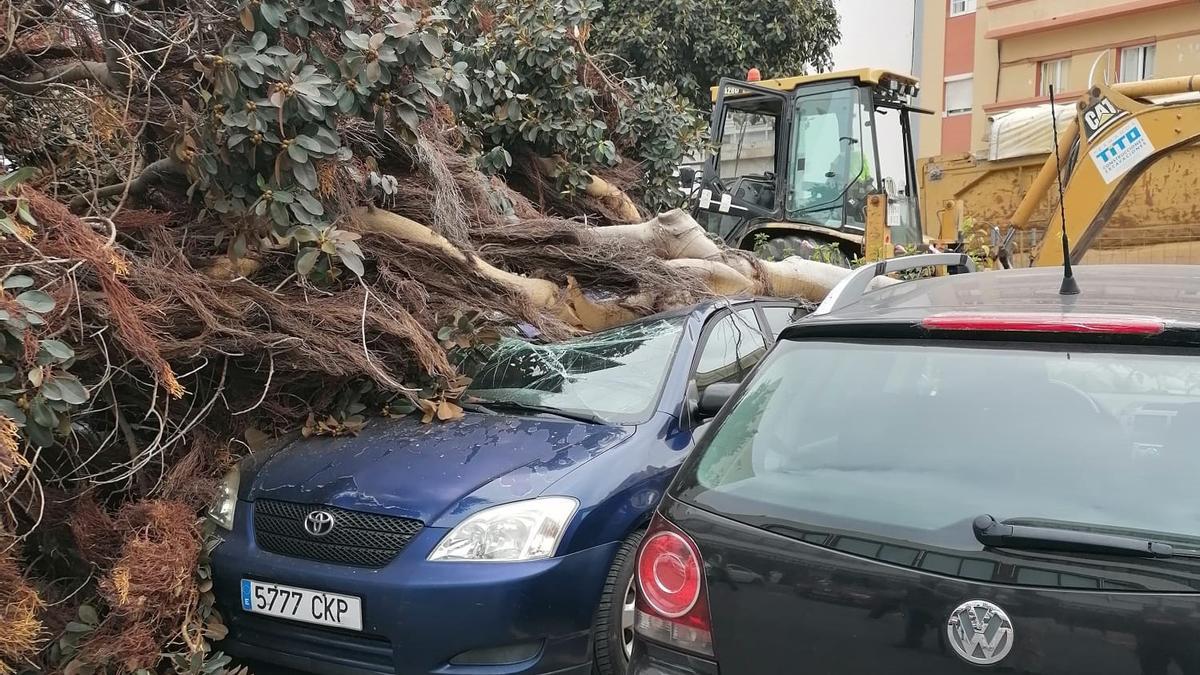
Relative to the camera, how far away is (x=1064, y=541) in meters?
1.70

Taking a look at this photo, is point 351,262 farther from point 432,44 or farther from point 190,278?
point 432,44

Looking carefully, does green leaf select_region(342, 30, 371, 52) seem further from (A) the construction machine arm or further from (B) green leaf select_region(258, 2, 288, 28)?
(A) the construction machine arm

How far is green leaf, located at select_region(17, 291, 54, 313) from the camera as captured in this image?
A: 9.29ft

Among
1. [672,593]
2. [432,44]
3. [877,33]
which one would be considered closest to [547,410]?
[432,44]

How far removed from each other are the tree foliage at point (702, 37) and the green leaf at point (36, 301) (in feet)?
32.9

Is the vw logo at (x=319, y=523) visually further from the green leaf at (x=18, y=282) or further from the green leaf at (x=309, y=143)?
the green leaf at (x=309, y=143)

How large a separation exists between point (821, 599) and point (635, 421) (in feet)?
6.17

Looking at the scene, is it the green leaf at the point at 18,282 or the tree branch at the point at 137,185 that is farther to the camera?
the tree branch at the point at 137,185

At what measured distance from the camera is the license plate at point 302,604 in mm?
3062

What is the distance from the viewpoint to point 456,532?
→ 10.2 ft

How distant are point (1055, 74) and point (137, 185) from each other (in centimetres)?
2327

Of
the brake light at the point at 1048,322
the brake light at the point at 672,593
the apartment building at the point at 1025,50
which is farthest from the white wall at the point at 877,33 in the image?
the brake light at the point at 672,593

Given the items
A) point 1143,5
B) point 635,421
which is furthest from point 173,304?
point 1143,5

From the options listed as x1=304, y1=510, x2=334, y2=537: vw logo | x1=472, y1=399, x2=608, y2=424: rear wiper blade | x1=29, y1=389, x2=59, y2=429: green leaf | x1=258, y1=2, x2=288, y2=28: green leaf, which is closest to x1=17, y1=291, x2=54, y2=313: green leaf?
x1=29, y1=389, x2=59, y2=429: green leaf
